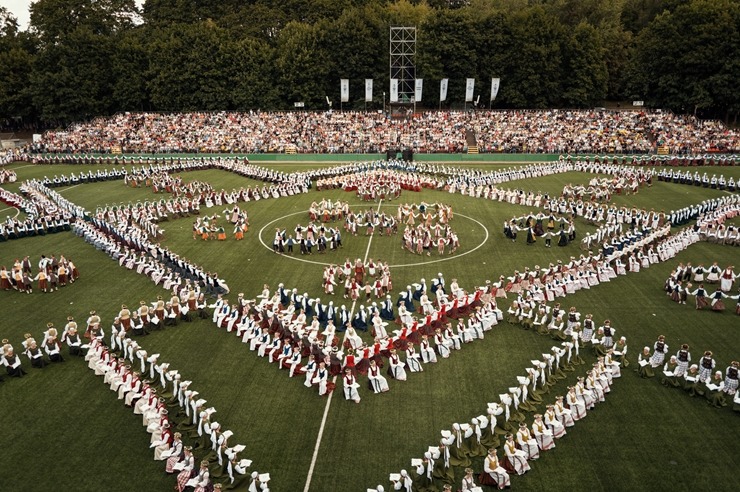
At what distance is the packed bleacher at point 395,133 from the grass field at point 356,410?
36.5m

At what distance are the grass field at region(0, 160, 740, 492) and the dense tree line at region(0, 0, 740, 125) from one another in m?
46.6

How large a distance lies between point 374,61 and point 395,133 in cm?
1314

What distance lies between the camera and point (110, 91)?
254ft

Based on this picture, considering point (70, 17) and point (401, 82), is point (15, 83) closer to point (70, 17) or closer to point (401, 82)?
point (70, 17)

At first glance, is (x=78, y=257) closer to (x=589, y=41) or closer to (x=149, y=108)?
(x=149, y=108)

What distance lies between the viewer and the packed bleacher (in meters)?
59.1

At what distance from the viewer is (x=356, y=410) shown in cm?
1623

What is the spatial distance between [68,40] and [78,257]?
58.7m

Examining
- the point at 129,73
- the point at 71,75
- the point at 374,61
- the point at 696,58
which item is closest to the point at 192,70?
the point at 129,73

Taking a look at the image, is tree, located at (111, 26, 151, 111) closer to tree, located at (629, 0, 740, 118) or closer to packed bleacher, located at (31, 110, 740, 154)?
packed bleacher, located at (31, 110, 740, 154)

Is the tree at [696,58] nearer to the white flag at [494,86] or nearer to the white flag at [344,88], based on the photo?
the white flag at [494,86]

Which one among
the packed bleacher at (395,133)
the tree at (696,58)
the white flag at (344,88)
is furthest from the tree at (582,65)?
the white flag at (344,88)

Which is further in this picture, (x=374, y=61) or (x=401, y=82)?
(x=374, y=61)

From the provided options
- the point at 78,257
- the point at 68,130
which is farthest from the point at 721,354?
the point at 68,130
